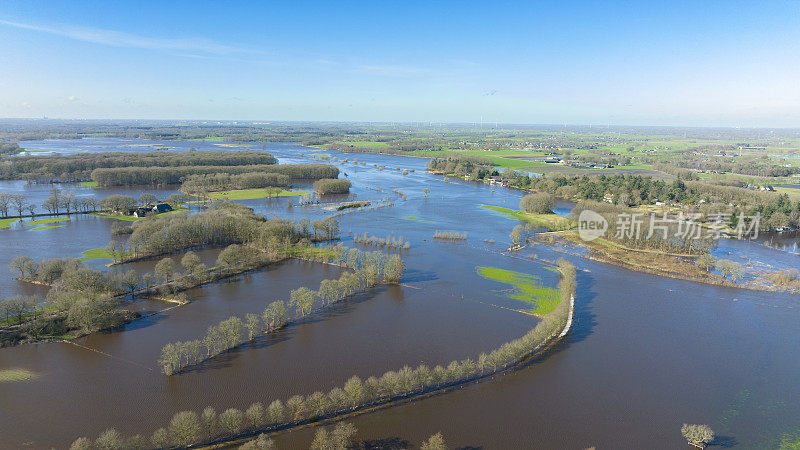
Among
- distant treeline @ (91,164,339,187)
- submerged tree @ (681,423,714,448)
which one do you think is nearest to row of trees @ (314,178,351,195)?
distant treeline @ (91,164,339,187)

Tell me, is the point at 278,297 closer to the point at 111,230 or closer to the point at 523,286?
the point at 523,286

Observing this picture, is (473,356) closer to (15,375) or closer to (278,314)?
(278,314)

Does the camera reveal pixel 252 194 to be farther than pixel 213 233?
Yes

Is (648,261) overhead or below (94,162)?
below

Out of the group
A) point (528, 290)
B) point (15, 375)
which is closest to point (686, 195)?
point (528, 290)

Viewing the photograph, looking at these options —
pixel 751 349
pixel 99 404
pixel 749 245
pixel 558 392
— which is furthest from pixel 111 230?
pixel 749 245

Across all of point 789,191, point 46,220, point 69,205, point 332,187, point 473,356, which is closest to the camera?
point 473,356

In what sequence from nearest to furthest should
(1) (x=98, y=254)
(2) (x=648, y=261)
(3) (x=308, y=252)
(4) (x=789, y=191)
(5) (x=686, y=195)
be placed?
(1) (x=98, y=254)
(3) (x=308, y=252)
(2) (x=648, y=261)
(5) (x=686, y=195)
(4) (x=789, y=191)

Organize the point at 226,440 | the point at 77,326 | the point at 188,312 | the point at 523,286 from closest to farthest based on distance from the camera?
1. the point at 226,440
2. the point at 77,326
3. the point at 188,312
4. the point at 523,286
